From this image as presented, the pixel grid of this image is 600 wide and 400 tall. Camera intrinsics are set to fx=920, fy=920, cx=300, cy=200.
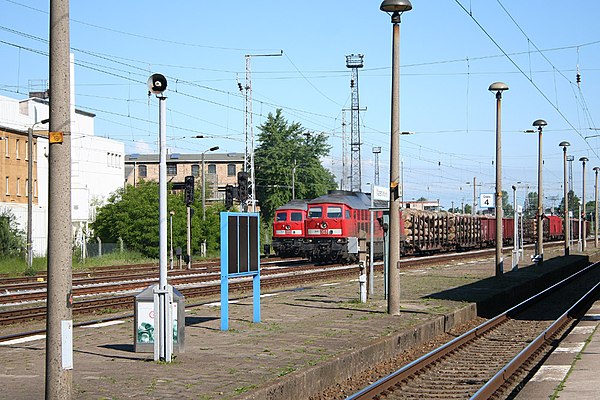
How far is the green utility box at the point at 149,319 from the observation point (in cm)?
1293

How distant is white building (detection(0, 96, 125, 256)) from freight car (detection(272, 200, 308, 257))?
39.1ft

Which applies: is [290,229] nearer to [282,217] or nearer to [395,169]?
[282,217]

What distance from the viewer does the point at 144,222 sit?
5459 cm

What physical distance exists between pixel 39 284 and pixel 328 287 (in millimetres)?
10739

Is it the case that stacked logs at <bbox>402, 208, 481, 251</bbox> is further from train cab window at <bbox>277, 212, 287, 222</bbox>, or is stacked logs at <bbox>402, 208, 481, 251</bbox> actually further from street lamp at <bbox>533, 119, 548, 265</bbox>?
street lamp at <bbox>533, 119, 548, 265</bbox>

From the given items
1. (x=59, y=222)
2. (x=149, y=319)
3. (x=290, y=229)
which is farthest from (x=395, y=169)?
(x=290, y=229)

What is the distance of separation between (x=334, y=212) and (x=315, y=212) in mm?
1371

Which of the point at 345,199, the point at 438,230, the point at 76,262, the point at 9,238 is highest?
the point at 345,199

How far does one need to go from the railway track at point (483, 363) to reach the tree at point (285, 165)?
7057 cm

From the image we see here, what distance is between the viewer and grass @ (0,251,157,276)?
42.1 metres

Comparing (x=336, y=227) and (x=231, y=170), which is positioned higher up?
(x=231, y=170)

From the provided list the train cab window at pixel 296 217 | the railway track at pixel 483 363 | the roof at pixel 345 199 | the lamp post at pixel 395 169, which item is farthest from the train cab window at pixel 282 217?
the lamp post at pixel 395 169

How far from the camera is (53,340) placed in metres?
8.73

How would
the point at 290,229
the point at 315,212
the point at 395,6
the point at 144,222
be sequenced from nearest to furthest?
the point at 395,6 → the point at 315,212 → the point at 290,229 → the point at 144,222
